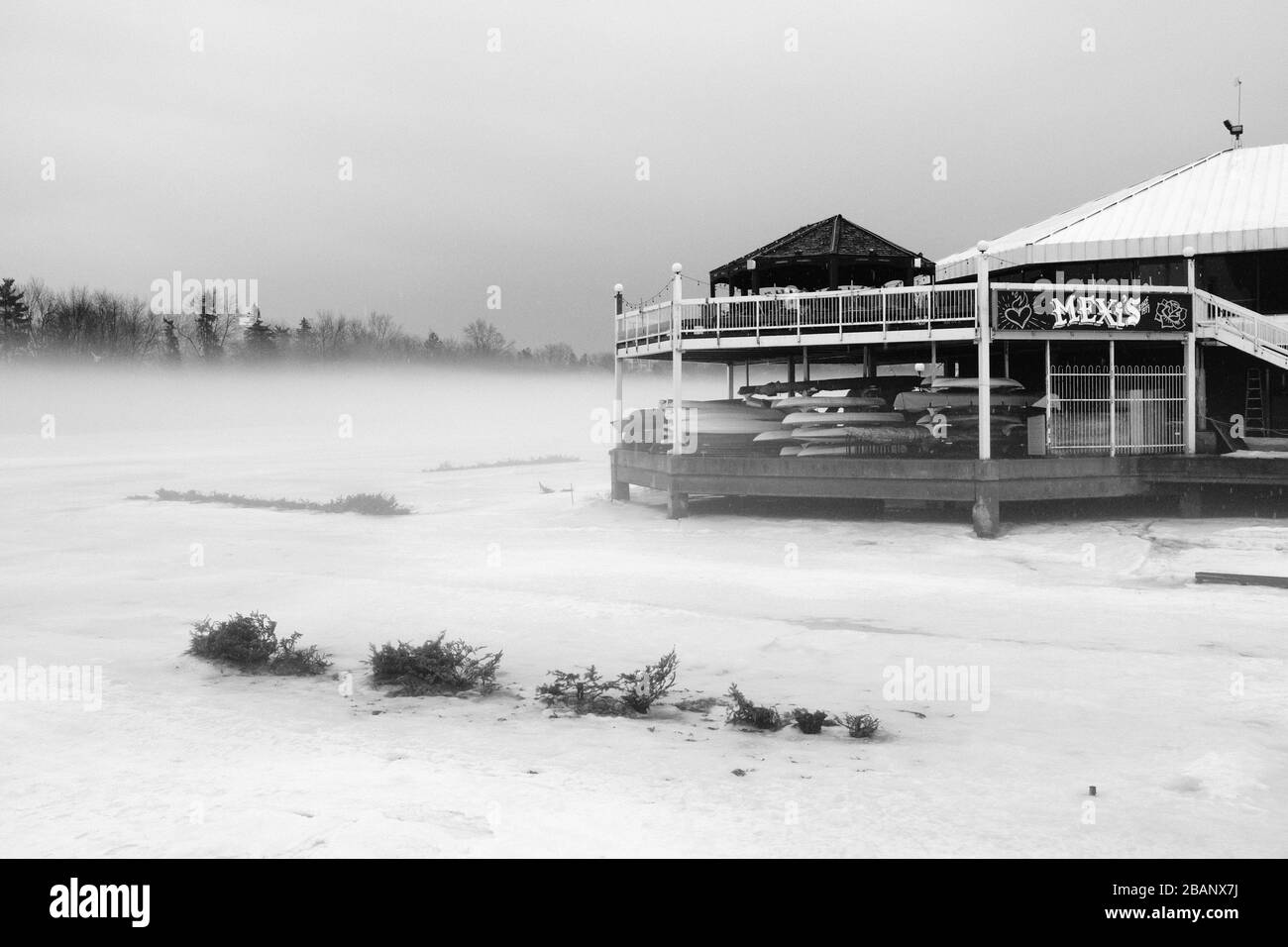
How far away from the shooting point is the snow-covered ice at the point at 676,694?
789cm

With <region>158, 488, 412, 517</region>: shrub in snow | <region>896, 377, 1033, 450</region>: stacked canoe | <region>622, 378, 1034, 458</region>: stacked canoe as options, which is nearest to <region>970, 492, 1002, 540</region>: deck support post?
<region>896, 377, 1033, 450</region>: stacked canoe

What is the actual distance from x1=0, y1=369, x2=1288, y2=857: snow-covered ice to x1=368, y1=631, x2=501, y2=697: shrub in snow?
37cm

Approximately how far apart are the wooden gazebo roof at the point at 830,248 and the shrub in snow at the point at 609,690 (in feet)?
64.0

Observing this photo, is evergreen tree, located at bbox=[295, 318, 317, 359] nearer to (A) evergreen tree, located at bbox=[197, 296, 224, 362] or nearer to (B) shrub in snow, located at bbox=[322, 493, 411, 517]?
(A) evergreen tree, located at bbox=[197, 296, 224, 362]

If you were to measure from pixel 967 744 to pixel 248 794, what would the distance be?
587 centimetres

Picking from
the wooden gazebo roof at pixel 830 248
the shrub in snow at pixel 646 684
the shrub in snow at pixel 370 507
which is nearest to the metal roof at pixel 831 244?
the wooden gazebo roof at pixel 830 248

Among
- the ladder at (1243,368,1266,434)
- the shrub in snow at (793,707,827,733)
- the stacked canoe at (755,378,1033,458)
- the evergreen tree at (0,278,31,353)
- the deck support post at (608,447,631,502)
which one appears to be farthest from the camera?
the evergreen tree at (0,278,31,353)

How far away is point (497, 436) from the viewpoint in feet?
280

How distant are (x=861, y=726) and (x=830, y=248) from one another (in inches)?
830

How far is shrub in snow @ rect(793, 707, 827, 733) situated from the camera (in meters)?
10.5

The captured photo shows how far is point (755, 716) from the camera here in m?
10.6

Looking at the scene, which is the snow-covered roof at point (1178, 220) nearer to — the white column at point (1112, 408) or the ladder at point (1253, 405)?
the ladder at point (1253, 405)
